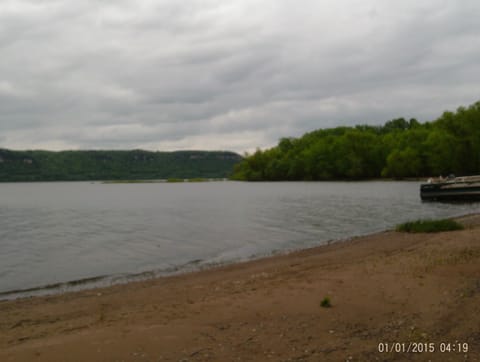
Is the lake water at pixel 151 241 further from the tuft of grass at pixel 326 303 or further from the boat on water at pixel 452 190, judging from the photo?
the tuft of grass at pixel 326 303

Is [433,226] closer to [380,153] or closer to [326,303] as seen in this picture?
[326,303]

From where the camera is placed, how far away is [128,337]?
718 cm

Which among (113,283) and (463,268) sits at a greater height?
(463,268)

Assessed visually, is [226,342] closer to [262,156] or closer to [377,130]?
[262,156]

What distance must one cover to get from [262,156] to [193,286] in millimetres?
150078

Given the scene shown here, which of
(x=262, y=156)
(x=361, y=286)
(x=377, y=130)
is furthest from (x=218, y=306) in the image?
(x=377, y=130)

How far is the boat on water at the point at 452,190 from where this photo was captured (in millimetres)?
41763

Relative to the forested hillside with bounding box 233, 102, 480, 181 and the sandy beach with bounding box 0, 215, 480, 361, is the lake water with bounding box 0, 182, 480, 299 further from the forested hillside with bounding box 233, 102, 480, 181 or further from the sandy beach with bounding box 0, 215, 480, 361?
the forested hillside with bounding box 233, 102, 480, 181

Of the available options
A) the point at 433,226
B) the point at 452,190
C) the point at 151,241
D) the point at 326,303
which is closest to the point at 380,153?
the point at 452,190

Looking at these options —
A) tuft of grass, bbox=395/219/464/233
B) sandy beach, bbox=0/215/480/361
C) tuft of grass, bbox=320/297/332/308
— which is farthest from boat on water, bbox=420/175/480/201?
tuft of grass, bbox=320/297/332/308

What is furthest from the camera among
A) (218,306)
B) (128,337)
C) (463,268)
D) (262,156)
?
(262,156)
